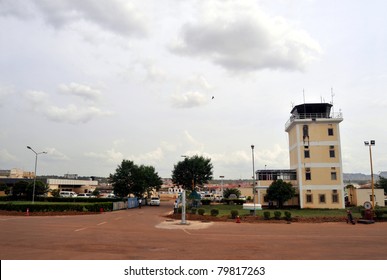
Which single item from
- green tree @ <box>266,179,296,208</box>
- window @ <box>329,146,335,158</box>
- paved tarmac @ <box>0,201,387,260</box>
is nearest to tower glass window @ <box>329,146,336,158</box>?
window @ <box>329,146,335,158</box>

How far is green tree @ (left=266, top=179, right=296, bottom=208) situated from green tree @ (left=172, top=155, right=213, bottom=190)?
64.9ft

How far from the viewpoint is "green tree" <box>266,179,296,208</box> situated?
1973 inches

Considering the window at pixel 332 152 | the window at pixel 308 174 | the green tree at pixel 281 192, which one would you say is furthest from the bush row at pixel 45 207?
the window at pixel 332 152

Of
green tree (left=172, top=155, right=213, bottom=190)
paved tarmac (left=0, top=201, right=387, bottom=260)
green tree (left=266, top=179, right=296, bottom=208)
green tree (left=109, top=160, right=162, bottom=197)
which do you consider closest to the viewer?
paved tarmac (left=0, top=201, right=387, bottom=260)

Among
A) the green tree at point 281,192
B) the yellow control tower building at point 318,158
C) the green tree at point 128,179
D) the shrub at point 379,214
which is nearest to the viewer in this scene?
the shrub at point 379,214

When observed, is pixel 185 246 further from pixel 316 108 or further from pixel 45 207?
pixel 316 108

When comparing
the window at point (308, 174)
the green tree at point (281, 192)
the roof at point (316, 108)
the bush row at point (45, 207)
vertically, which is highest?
the roof at point (316, 108)

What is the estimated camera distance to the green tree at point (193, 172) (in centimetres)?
6781

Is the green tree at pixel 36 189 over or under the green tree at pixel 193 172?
under

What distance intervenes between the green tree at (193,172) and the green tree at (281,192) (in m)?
19.8

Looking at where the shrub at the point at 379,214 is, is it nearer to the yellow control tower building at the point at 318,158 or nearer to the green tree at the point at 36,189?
the yellow control tower building at the point at 318,158

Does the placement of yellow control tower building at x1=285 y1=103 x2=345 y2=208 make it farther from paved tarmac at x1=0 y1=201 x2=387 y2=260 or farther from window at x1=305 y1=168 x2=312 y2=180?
paved tarmac at x1=0 y1=201 x2=387 y2=260

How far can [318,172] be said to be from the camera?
52594mm

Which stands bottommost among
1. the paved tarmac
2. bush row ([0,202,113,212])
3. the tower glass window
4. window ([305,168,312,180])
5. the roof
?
the paved tarmac
